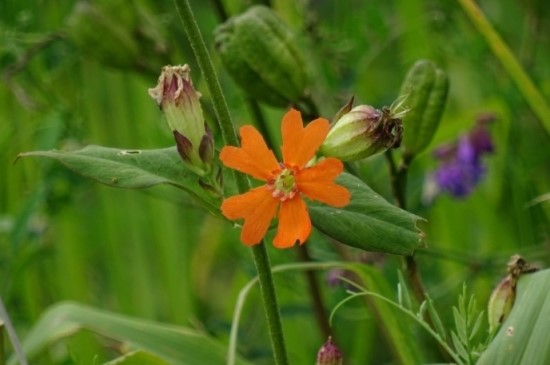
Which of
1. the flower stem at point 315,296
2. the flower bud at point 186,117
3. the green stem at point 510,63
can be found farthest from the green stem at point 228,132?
the green stem at point 510,63

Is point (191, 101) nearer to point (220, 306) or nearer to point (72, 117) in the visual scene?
point (72, 117)

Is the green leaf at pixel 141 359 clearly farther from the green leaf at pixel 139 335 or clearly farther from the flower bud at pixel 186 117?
the flower bud at pixel 186 117

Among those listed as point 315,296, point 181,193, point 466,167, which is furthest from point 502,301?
point 181,193

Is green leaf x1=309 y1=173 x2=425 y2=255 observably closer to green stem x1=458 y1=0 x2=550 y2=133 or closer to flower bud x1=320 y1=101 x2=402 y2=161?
flower bud x1=320 y1=101 x2=402 y2=161

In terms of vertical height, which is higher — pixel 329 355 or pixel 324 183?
pixel 324 183

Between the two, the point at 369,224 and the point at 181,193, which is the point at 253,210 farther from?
the point at 181,193

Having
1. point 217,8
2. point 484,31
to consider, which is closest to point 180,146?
point 217,8

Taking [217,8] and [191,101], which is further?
[217,8]

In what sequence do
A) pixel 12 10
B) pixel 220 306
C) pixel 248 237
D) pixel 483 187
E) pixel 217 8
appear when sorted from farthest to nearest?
pixel 220 306 < pixel 483 187 < pixel 12 10 < pixel 217 8 < pixel 248 237
